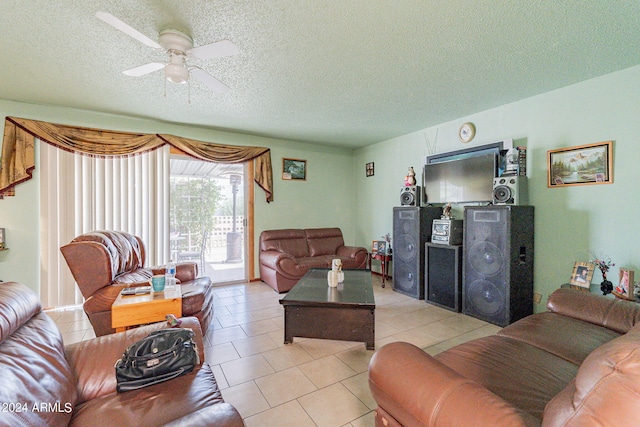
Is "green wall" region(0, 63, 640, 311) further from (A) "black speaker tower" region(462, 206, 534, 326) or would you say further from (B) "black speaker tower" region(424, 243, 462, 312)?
(B) "black speaker tower" region(424, 243, 462, 312)

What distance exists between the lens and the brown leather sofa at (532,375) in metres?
0.65

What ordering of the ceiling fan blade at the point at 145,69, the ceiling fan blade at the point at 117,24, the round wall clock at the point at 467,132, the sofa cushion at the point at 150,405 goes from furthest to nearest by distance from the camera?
the round wall clock at the point at 467,132
the ceiling fan blade at the point at 145,69
the ceiling fan blade at the point at 117,24
the sofa cushion at the point at 150,405

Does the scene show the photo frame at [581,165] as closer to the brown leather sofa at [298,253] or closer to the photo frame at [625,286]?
the photo frame at [625,286]

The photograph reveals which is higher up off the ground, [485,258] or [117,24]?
[117,24]

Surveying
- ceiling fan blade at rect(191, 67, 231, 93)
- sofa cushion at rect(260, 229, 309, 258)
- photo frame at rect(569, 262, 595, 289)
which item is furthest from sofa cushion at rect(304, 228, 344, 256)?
photo frame at rect(569, 262, 595, 289)

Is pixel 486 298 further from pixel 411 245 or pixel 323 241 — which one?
pixel 323 241

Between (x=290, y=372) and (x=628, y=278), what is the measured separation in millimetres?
2757

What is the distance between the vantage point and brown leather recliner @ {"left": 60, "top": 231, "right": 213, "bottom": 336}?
218cm

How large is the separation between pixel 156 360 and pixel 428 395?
3.82 ft

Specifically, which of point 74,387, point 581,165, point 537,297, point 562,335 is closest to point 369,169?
point 581,165

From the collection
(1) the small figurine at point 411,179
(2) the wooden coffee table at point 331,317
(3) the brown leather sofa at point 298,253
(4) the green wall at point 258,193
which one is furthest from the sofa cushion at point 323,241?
(2) the wooden coffee table at point 331,317

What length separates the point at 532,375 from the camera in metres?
1.28

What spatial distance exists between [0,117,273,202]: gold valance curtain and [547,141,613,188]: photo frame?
4169 millimetres

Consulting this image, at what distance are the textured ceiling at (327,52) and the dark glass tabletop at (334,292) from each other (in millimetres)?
2012
